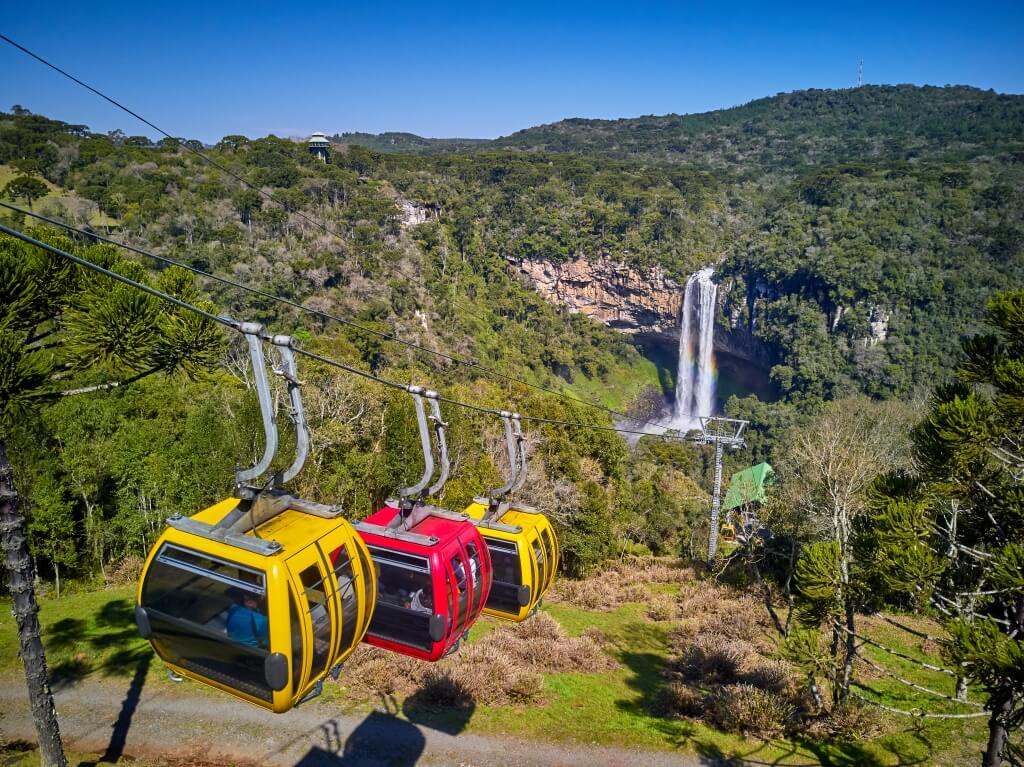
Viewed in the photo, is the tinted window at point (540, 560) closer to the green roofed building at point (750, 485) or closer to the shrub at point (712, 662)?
the shrub at point (712, 662)

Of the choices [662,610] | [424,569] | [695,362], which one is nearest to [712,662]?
[662,610]

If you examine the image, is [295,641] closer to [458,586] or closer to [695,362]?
[458,586]

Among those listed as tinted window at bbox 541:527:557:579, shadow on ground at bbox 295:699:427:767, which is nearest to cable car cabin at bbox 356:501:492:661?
tinted window at bbox 541:527:557:579

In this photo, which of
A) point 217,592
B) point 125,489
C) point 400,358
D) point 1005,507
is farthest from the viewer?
point 400,358

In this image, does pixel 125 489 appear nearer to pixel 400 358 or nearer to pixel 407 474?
pixel 407 474

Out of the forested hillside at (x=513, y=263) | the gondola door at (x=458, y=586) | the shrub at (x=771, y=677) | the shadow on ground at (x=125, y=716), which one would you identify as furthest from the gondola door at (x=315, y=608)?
the forested hillside at (x=513, y=263)

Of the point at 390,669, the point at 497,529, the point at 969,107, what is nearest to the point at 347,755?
the point at 390,669
